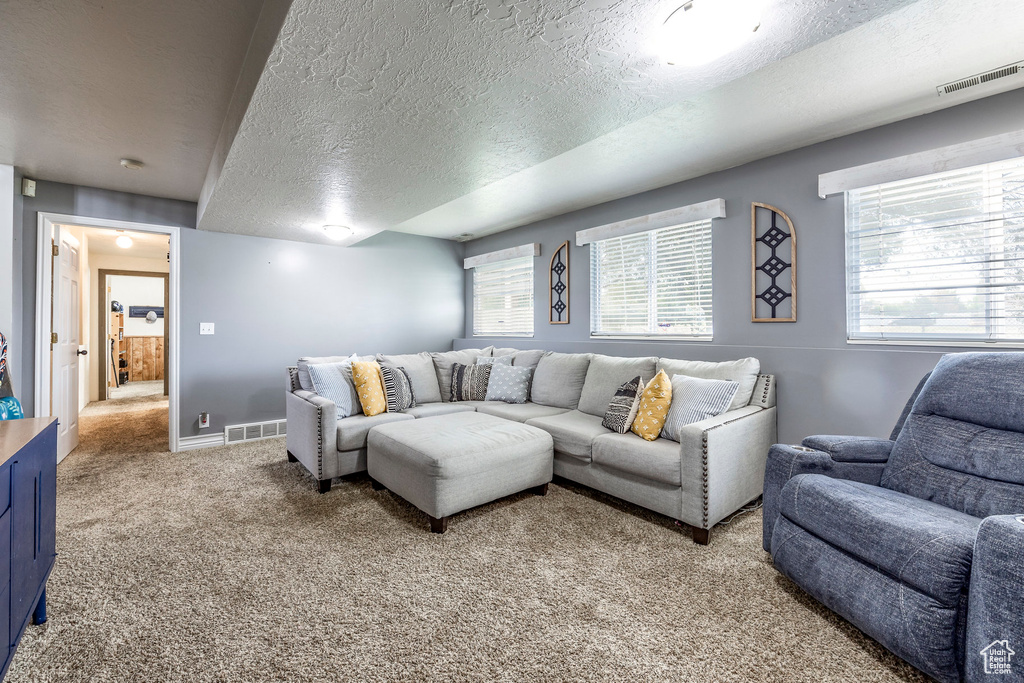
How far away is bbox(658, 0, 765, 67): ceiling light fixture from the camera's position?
1362mm

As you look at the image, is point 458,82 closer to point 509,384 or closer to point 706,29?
point 706,29

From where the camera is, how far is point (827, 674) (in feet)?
4.55

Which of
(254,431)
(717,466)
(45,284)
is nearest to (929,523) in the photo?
(717,466)

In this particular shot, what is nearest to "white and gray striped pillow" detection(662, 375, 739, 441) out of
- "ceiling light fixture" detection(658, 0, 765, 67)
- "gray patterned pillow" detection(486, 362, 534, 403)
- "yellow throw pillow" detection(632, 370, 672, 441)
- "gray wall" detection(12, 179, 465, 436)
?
"yellow throw pillow" detection(632, 370, 672, 441)

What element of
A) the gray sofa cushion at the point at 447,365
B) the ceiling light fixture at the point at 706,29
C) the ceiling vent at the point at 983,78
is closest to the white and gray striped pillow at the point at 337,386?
the gray sofa cushion at the point at 447,365

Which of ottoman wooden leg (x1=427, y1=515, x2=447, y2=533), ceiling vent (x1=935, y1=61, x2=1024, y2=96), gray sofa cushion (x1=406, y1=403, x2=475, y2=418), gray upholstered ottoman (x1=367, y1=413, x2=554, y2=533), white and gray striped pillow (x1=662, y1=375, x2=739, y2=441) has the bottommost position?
ottoman wooden leg (x1=427, y1=515, x2=447, y2=533)

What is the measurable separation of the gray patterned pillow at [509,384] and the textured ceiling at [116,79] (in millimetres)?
2686

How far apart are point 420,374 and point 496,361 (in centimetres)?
73

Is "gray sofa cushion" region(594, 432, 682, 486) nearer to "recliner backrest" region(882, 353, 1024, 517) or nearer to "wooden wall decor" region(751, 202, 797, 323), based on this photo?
"recliner backrest" region(882, 353, 1024, 517)

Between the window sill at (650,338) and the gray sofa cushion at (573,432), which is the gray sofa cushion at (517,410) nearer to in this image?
the gray sofa cushion at (573,432)

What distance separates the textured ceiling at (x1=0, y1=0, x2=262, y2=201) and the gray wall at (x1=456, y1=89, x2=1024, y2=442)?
9.97 ft

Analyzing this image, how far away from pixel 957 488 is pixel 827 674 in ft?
2.94

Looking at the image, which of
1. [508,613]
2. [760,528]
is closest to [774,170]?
[760,528]

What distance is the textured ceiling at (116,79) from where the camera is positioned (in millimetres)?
1729
